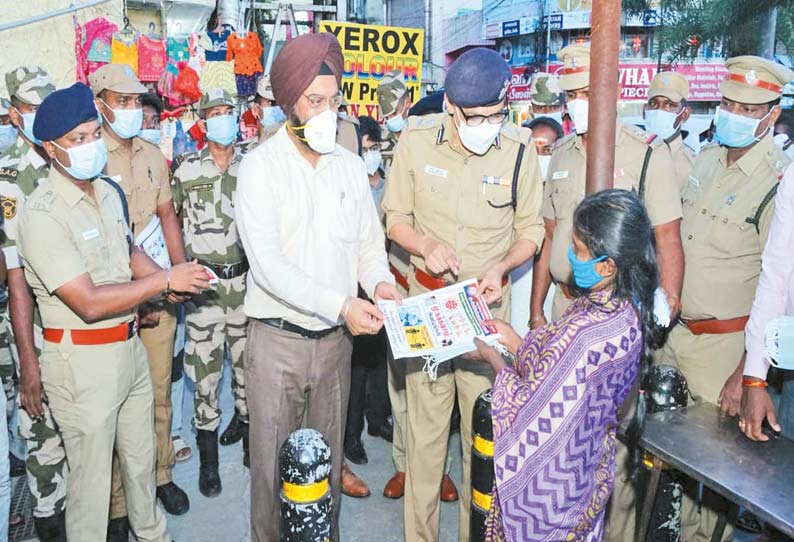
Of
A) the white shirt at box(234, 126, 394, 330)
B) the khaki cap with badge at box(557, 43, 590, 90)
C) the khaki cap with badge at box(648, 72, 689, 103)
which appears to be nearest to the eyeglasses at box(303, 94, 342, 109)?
the white shirt at box(234, 126, 394, 330)

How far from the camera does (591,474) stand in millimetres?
2348

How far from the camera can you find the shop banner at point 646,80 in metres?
29.0

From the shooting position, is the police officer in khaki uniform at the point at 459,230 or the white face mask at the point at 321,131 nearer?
the white face mask at the point at 321,131

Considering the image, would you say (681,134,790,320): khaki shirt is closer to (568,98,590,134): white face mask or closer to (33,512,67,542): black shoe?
(568,98,590,134): white face mask

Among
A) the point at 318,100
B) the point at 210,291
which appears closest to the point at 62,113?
the point at 318,100

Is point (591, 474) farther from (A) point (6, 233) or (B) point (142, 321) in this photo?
(A) point (6, 233)

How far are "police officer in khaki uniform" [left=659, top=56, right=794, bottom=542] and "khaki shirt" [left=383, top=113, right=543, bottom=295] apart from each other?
908mm

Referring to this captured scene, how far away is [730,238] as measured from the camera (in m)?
3.39

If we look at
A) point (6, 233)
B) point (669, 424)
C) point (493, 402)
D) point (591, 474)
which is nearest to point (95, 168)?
point (6, 233)

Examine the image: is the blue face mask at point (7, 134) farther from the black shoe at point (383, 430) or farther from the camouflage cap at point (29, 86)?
the black shoe at point (383, 430)

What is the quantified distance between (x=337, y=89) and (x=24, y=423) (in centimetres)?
228

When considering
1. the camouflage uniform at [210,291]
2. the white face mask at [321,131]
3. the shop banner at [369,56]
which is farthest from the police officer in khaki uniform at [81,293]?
the shop banner at [369,56]

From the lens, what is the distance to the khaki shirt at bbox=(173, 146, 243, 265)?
14.1 ft

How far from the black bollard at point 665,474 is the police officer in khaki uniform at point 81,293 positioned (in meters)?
2.11
